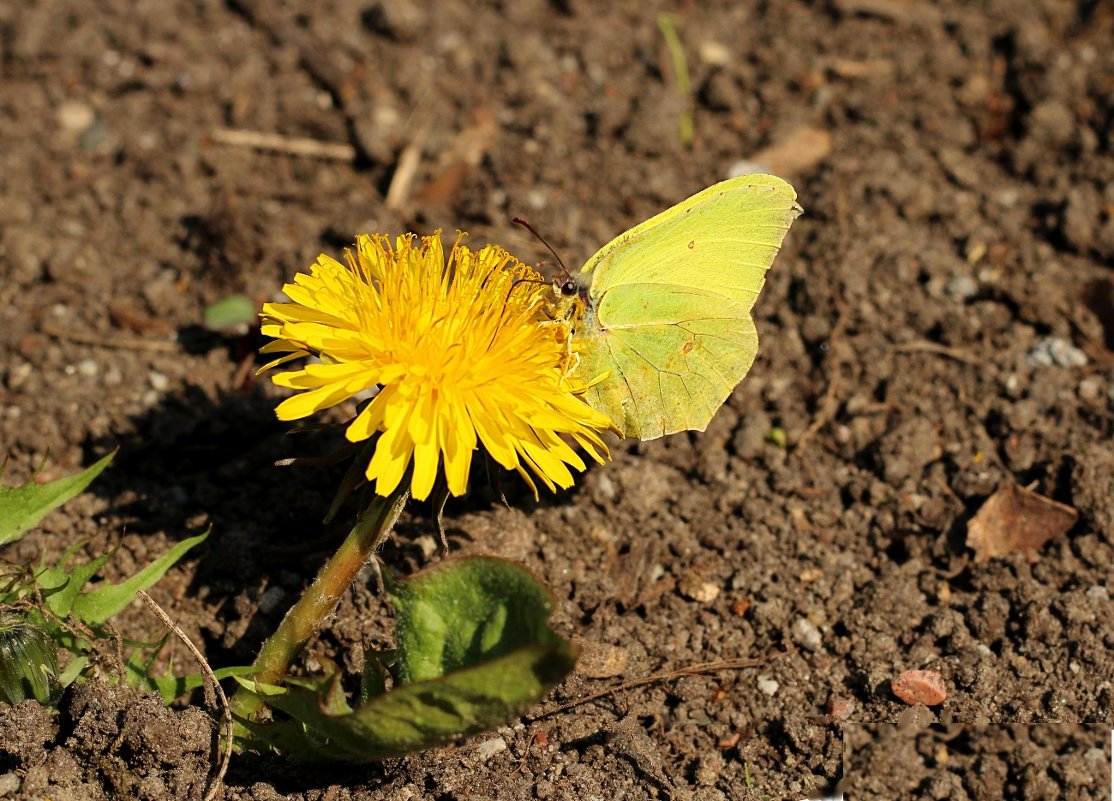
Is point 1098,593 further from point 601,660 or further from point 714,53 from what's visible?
point 714,53

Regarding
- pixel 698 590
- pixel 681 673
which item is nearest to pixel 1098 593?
pixel 698 590

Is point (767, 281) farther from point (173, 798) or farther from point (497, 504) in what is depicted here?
point (173, 798)

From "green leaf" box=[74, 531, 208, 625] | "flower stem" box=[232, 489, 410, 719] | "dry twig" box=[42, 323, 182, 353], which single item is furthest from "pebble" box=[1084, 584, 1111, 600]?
"dry twig" box=[42, 323, 182, 353]

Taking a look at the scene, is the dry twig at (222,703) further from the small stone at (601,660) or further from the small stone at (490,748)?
the small stone at (601,660)

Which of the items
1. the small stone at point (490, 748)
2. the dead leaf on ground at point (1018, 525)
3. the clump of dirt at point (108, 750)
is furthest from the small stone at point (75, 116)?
the dead leaf on ground at point (1018, 525)

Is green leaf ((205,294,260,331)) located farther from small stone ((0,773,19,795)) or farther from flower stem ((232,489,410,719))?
small stone ((0,773,19,795))

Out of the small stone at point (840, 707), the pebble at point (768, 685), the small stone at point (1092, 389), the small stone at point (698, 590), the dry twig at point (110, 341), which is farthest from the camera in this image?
the dry twig at point (110, 341)
